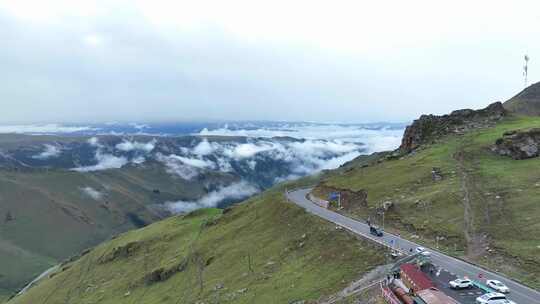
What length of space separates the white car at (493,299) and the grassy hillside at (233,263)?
59.2 ft

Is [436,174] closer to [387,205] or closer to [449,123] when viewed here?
[387,205]

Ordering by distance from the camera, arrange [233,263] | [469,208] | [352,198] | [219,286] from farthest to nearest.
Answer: [352,198], [233,263], [219,286], [469,208]

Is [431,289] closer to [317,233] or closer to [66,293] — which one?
[317,233]

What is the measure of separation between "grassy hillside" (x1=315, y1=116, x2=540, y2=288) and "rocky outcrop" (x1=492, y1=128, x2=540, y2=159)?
208cm

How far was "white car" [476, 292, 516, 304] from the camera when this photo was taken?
157 ft

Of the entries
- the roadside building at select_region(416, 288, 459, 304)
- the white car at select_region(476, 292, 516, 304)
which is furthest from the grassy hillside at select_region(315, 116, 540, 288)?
the roadside building at select_region(416, 288, 459, 304)

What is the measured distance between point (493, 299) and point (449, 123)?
11754cm

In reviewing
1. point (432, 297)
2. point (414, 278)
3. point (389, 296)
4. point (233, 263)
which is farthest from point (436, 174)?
point (432, 297)

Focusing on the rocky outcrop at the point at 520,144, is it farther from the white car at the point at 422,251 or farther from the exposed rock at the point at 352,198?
the white car at the point at 422,251

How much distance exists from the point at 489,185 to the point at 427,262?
127ft

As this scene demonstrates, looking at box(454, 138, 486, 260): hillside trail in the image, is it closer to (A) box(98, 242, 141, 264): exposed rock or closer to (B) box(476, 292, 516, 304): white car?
(B) box(476, 292, 516, 304): white car

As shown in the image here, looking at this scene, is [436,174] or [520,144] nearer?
[436,174]

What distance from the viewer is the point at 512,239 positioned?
6956 cm

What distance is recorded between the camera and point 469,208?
8438 cm
